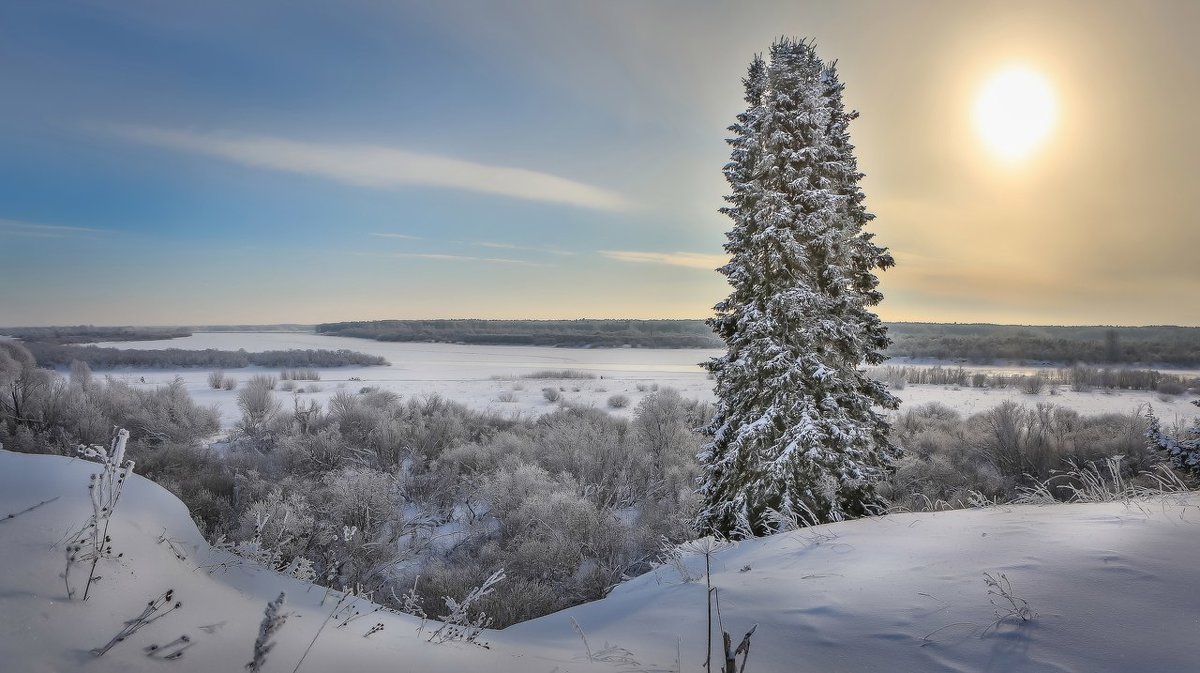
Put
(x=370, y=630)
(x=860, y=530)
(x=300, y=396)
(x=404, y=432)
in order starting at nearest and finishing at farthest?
(x=370, y=630) → (x=860, y=530) → (x=404, y=432) → (x=300, y=396)

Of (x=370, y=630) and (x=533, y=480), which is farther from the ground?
(x=370, y=630)

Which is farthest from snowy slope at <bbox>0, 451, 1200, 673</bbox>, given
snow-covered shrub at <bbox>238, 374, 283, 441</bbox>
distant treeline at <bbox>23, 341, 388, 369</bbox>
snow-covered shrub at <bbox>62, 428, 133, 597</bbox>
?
distant treeline at <bbox>23, 341, 388, 369</bbox>

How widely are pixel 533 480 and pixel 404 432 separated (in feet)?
17.6

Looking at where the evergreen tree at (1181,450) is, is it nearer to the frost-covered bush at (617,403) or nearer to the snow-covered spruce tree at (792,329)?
the snow-covered spruce tree at (792,329)

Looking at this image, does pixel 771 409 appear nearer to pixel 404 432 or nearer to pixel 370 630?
pixel 370 630

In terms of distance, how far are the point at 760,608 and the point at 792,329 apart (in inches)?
203

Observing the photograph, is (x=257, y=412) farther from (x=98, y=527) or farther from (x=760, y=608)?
(x=760, y=608)

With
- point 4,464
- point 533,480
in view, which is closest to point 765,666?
point 4,464

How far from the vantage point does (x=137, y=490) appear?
2.70 m

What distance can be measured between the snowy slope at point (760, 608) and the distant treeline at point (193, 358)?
34.8 meters

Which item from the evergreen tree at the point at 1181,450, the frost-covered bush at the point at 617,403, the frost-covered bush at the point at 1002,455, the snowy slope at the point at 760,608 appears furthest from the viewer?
the frost-covered bush at the point at 617,403

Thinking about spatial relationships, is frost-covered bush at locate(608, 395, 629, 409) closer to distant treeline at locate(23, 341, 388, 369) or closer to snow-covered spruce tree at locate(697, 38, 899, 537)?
snow-covered spruce tree at locate(697, 38, 899, 537)

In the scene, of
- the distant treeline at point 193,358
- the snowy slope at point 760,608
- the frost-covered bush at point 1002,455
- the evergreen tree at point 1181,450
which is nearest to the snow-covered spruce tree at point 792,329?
the evergreen tree at point 1181,450

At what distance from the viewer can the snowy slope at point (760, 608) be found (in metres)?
1.77
